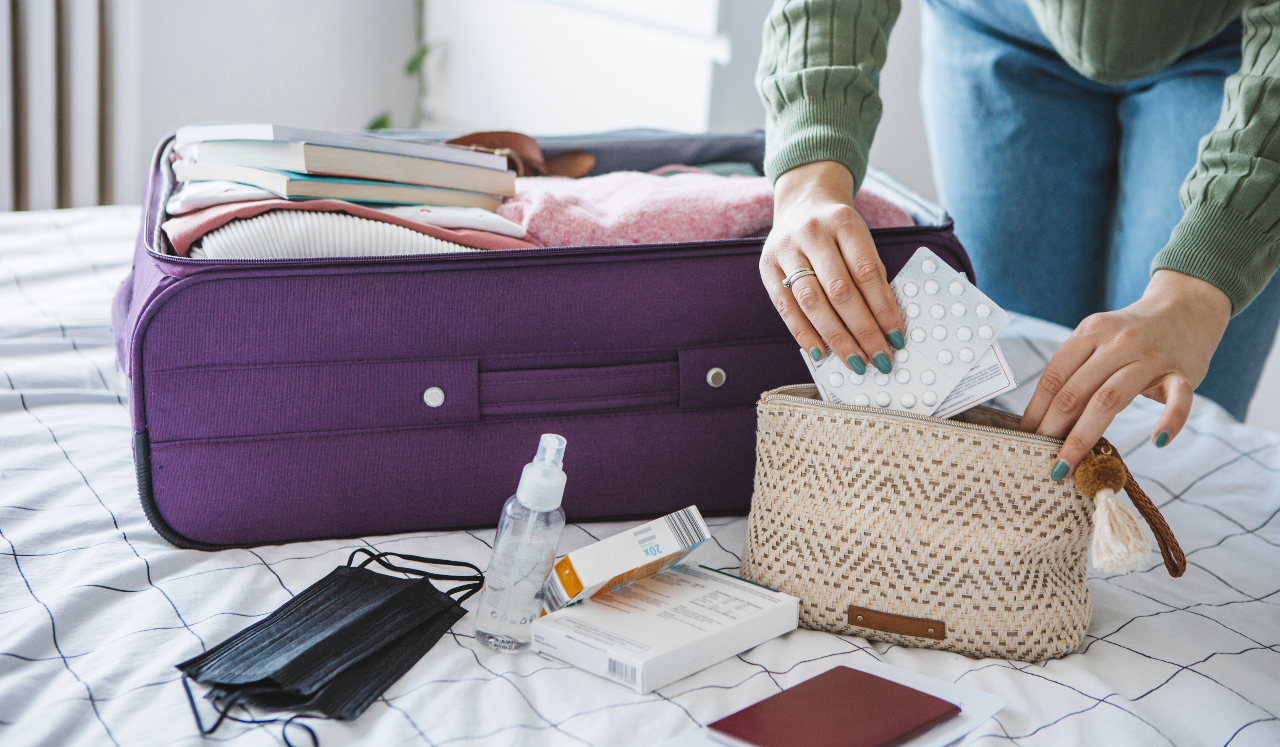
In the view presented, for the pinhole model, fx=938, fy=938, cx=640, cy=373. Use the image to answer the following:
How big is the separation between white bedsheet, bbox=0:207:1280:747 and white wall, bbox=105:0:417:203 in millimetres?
1514

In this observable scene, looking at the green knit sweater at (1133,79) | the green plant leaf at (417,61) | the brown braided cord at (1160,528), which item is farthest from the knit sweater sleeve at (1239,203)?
the green plant leaf at (417,61)

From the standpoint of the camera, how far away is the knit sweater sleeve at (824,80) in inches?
33.2

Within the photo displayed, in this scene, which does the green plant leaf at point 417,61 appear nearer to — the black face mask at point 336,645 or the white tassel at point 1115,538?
the black face mask at point 336,645

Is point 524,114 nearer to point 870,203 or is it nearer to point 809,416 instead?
point 870,203

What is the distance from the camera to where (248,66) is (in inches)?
Result: 102

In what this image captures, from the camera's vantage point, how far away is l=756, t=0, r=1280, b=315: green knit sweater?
0.73 metres

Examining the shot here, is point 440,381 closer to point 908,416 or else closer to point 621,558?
point 621,558

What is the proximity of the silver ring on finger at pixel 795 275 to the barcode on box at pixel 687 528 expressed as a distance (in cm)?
19

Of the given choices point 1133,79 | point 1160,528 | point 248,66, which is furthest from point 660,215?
point 248,66

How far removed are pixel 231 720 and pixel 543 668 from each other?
20 cm

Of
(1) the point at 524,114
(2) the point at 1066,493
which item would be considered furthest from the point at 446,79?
(2) the point at 1066,493

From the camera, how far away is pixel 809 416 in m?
0.70

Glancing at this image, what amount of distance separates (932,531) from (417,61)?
2.64 meters

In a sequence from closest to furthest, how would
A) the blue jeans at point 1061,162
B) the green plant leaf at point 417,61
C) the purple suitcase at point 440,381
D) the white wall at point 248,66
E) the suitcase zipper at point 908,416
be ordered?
the suitcase zipper at point 908,416 < the purple suitcase at point 440,381 < the blue jeans at point 1061,162 < the white wall at point 248,66 < the green plant leaf at point 417,61
